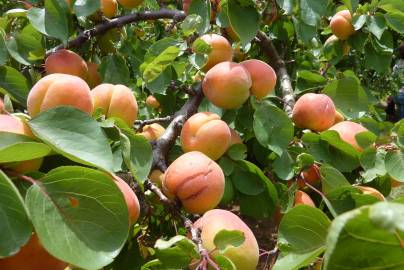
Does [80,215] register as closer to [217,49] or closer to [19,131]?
[19,131]

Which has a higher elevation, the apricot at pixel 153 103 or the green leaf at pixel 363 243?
the green leaf at pixel 363 243

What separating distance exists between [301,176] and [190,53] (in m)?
0.36

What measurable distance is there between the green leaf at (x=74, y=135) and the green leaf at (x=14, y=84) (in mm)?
265

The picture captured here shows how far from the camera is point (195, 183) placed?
653 millimetres

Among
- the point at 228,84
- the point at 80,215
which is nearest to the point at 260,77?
the point at 228,84

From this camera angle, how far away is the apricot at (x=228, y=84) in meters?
0.82

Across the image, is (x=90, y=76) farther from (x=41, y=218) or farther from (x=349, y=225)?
(x=349, y=225)

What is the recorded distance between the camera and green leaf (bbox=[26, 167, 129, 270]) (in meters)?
0.42

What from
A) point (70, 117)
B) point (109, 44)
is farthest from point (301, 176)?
point (109, 44)

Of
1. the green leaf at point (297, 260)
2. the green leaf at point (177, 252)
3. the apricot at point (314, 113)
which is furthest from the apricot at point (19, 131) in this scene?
the apricot at point (314, 113)

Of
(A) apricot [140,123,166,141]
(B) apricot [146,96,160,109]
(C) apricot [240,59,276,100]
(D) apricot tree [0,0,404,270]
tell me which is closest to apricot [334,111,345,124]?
(D) apricot tree [0,0,404,270]

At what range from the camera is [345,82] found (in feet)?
3.32

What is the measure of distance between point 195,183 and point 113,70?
0.48 metres

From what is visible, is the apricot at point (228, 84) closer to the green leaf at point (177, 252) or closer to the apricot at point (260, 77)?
the apricot at point (260, 77)
